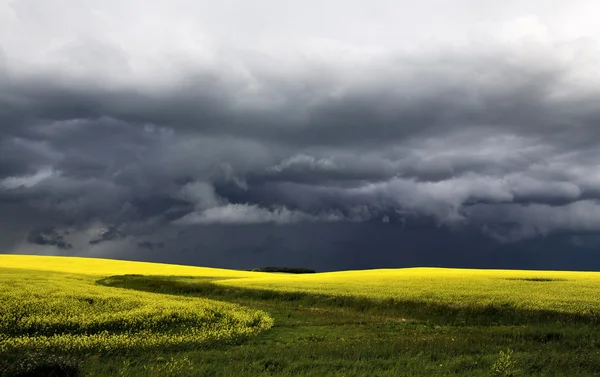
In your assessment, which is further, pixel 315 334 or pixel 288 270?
pixel 288 270

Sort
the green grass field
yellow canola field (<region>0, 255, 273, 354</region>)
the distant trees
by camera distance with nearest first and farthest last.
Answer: the green grass field
yellow canola field (<region>0, 255, 273, 354</region>)
the distant trees

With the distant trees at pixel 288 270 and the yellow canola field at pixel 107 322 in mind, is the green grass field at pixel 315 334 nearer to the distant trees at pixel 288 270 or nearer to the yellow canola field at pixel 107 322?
the yellow canola field at pixel 107 322

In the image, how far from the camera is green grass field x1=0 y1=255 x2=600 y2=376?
12642mm

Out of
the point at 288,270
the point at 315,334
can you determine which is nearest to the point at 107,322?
the point at 315,334

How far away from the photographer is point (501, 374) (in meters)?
11.9

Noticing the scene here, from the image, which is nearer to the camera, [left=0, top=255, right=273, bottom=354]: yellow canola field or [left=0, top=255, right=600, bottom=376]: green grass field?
[left=0, top=255, right=600, bottom=376]: green grass field

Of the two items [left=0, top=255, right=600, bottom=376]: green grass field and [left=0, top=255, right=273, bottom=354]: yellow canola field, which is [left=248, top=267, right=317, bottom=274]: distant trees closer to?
[left=0, top=255, right=600, bottom=376]: green grass field

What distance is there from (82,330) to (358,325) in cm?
1300

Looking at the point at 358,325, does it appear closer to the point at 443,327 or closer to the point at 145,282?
the point at 443,327

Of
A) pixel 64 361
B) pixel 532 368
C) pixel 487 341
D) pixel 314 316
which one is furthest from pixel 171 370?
pixel 314 316

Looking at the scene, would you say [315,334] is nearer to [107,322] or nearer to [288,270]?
[107,322]

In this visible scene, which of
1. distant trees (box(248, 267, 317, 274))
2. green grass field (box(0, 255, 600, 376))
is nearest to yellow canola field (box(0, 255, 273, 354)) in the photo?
green grass field (box(0, 255, 600, 376))

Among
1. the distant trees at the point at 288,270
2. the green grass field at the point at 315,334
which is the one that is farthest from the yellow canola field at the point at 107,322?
the distant trees at the point at 288,270

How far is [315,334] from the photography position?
66.8 feet
